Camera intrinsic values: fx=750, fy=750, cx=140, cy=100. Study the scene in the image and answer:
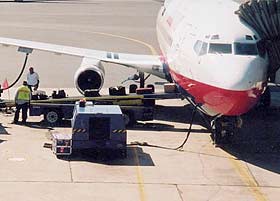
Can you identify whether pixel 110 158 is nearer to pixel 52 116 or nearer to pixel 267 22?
pixel 52 116

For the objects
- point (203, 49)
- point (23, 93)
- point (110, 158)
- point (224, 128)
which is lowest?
point (110, 158)

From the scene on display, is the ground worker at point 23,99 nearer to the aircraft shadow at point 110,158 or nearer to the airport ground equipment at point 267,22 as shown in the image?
the aircraft shadow at point 110,158

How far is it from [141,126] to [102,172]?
22.3ft

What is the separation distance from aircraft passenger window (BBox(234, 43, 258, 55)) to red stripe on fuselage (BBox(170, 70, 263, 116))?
51.8 inches

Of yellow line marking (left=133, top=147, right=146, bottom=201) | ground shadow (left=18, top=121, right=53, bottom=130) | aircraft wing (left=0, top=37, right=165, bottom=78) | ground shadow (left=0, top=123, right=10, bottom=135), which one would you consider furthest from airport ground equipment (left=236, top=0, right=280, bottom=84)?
ground shadow (left=0, top=123, right=10, bottom=135)

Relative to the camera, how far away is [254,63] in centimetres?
2378

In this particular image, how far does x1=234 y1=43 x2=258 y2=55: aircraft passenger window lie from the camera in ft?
79.6

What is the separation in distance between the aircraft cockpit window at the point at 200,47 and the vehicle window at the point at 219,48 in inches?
9.9

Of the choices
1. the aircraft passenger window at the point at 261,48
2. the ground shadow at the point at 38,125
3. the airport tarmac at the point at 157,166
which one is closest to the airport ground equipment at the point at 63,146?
the airport tarmac at the point at 157,166

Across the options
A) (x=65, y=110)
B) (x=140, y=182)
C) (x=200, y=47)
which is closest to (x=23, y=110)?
(x=65, y=110)

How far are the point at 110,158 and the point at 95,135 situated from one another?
89cm

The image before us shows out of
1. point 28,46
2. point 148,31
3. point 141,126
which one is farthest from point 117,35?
point 141,126

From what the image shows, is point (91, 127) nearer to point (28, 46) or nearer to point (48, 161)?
point (48, 161)

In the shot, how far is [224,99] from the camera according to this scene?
2339 centimetres
